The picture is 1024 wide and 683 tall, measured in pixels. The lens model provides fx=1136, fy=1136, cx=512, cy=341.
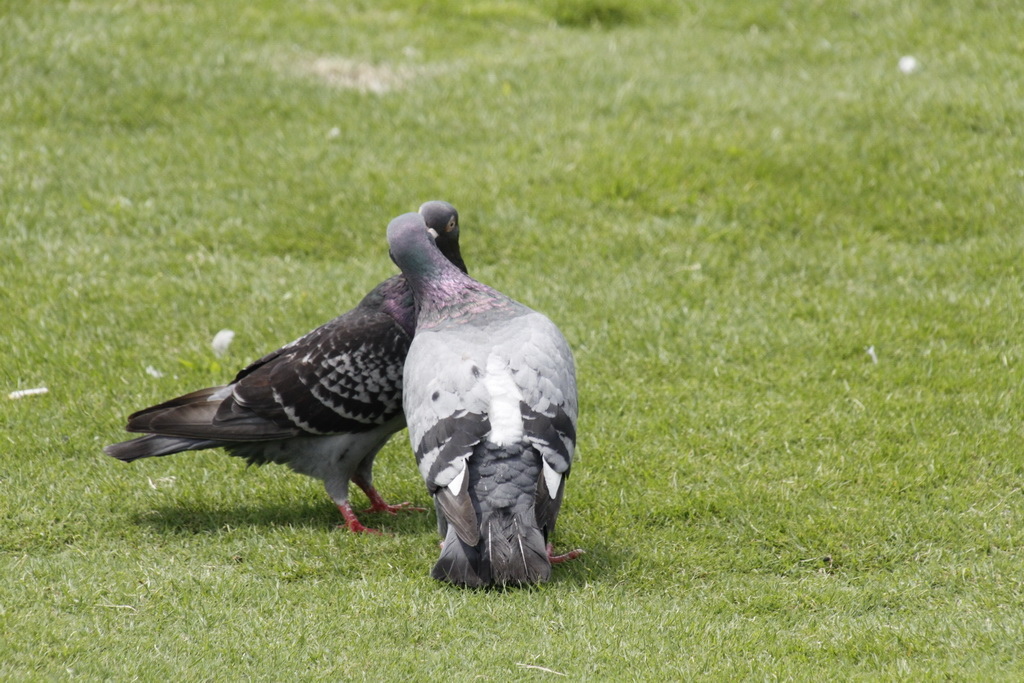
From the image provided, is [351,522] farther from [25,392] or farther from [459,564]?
[25,392]

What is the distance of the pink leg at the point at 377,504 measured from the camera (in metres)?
5.15

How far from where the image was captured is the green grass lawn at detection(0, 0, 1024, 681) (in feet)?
13.3

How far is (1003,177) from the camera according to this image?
8148 mm

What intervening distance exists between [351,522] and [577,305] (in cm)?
260

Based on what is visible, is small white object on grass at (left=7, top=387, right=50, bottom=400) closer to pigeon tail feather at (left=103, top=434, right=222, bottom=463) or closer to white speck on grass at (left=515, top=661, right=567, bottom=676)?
pigeon tail feather at (left=103, top=434, right=222, bottom=463)

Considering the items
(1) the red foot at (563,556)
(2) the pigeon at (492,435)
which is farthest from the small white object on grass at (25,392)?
(1) the red foot at (563,556)

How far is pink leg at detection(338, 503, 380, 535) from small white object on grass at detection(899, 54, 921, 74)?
7.03 meters

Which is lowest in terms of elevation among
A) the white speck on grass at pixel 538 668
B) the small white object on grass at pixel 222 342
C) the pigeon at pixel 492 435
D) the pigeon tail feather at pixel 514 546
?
the small white object on grass at pixel 222 342

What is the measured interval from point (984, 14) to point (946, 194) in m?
3.43

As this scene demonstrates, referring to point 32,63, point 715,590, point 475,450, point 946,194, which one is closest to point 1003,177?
point 946,194

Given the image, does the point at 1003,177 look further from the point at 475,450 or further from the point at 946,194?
the point at 475,450

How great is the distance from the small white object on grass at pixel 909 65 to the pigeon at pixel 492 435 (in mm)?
6587

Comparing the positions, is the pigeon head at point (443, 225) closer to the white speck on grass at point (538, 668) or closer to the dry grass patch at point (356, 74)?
the white speck on grass at point (538, 668)

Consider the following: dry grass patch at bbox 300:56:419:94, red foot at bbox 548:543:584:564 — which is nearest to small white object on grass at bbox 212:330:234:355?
red foot at bbox 548:543:584:564
